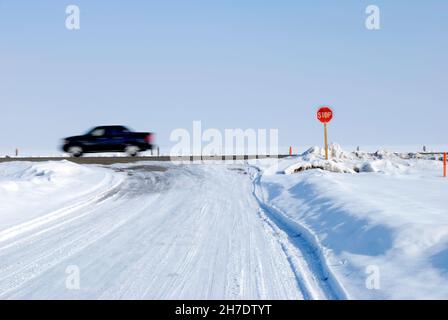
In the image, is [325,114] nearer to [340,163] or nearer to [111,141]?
[340,163]

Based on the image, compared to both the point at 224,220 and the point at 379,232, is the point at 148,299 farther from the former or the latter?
the point at 224,220

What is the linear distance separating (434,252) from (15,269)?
19.9 ft

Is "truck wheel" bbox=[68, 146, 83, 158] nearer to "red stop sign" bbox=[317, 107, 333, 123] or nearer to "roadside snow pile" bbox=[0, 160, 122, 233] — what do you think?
"roadside snow pile" bbox=[0, 160, 122, 233]

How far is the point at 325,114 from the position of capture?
23.7 metres

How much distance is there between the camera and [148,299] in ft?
20.2

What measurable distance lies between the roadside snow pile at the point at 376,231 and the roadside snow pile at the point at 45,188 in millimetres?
5591

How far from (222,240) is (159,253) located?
1.45m

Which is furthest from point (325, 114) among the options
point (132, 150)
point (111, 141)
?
point (111, 141)

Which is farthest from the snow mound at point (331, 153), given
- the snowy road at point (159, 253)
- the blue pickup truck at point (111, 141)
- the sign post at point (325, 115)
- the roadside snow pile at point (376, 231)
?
the snowy road at point (159, 253)

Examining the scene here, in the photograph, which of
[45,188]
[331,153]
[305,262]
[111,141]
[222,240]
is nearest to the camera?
[305,262]

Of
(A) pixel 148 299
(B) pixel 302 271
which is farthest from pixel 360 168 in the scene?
(A) pixel 148 299

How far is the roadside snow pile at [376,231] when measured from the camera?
6617mm

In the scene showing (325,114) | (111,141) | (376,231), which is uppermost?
(325,114)

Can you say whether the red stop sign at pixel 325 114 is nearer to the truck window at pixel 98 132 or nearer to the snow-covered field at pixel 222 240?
the snow-covered field at pixel 222 240
